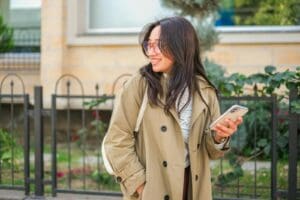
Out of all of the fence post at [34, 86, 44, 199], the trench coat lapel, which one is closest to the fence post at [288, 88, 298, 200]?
the trench coat lapel

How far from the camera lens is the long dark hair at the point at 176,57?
2.91 m

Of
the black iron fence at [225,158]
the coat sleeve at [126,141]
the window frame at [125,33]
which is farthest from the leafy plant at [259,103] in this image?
the window frame at [125,33]

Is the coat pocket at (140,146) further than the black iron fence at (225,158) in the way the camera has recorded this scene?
No

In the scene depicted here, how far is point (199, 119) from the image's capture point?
2986 millimetres

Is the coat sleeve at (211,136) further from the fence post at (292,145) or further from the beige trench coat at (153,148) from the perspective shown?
the fence post at (292,145)

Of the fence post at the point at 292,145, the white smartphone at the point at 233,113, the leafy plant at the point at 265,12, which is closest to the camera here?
the white smartphone at the point at 233,113

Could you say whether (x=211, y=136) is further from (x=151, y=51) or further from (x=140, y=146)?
(x=151, y=51)

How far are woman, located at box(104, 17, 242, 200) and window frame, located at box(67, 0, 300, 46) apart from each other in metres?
5.76

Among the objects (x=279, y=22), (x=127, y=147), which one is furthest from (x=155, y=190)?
(x=279, y=22)

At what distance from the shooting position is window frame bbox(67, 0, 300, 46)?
28.4 feet

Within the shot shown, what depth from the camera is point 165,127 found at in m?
2.90

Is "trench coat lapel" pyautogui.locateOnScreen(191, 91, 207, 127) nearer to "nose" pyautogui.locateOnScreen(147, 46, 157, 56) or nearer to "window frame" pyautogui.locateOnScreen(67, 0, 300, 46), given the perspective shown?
"nose" pyautogui.locateOnScreen(147, 46, 157, 56)

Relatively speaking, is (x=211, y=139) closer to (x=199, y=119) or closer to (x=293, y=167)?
(x=199, y=119)

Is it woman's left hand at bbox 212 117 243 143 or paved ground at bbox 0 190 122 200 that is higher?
woman's left hand at bbox 212 117 243 143
